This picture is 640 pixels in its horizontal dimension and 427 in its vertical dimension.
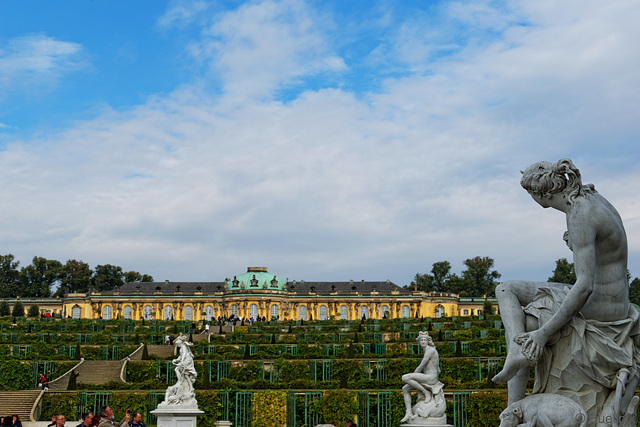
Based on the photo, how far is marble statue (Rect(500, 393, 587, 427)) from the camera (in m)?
4.04

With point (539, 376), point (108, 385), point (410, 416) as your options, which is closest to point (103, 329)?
point (108, 385)

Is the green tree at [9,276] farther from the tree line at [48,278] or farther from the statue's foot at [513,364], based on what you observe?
the statue's foot at [513,364]

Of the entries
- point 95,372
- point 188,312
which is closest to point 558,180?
point 95,372

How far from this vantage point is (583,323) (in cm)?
422

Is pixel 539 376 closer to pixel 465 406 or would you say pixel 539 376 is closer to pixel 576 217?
pixel 576 217

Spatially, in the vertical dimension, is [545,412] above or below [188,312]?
above

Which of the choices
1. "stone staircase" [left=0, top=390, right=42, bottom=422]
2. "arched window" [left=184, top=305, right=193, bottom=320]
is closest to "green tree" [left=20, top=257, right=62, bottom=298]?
"arched window" [left=184, top=305, right=193, bottom=320]

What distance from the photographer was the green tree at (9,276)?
346 ft

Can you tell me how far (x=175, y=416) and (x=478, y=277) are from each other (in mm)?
94469

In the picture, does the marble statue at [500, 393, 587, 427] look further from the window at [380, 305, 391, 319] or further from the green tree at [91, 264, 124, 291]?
the green tree at [91, 264, 124, 291]

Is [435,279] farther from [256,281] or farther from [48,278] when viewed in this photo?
[48,278]

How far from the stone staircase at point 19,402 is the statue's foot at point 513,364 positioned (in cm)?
2653

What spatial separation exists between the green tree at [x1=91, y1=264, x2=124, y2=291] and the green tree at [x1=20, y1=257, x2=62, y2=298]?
5.69 m

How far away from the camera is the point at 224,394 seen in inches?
995
